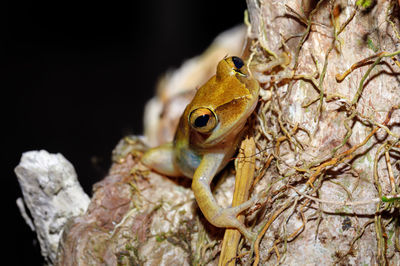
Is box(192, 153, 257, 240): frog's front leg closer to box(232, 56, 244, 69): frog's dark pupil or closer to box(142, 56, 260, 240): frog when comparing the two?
box(142, 56, 260, 240): frog

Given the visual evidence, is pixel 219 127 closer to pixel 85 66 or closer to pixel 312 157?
pixel 312 157

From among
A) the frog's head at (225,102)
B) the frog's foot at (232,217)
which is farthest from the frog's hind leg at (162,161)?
the frog's foot at (232,217)

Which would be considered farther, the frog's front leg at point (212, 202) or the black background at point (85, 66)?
the black background at point (85, 66)

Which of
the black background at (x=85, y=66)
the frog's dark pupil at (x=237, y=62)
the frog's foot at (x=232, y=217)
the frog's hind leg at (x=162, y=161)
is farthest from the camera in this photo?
the black background at (x=85, y=66)

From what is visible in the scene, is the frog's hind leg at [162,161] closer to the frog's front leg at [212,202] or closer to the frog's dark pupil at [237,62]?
the frog's front leg at [212,202]

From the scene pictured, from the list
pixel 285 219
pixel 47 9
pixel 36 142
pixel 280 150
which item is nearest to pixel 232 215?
pixel 285 219

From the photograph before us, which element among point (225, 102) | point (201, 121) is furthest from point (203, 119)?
point (225, 102)

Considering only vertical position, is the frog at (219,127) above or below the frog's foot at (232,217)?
above
